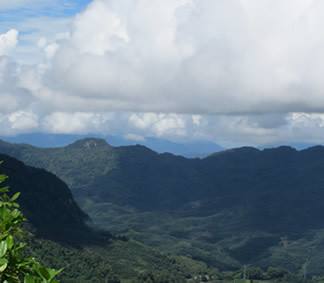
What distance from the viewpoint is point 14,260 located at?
27.1ft

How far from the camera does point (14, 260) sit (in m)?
8.26

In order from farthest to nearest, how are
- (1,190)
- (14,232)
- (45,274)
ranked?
(1,190) → (14,232) → (45,274)

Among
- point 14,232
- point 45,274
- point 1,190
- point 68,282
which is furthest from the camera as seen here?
point 68,282

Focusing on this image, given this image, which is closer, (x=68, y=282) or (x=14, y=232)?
(x=14, y=232)

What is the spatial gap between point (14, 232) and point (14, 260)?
0.61 m

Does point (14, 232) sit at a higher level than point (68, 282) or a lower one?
higher

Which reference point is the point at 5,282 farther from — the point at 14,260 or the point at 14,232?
the point at 14,232

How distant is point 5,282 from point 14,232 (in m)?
0.99

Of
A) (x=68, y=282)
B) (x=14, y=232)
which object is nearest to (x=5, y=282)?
(x=14, y=232)

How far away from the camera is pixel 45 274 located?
25.7ft

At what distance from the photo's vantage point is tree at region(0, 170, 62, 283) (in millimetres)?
7777

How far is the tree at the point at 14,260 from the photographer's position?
25.5ft

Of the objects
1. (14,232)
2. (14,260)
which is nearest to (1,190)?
(14,232)

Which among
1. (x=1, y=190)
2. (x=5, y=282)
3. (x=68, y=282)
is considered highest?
(x=1, y=190)
